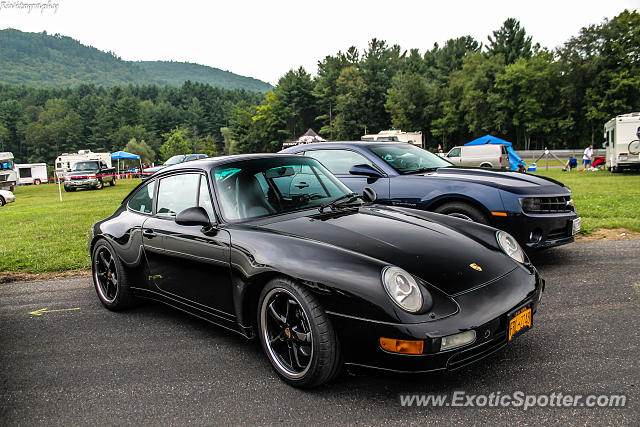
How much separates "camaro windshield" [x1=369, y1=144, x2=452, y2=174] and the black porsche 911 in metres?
2.14

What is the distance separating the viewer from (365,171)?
5727 millimetres

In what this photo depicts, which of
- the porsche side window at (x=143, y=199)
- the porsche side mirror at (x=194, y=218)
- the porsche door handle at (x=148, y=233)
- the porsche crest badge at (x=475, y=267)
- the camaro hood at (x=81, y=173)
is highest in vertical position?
the camaro hood at (x=81, y=173)

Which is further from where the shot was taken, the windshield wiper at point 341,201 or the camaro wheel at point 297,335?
the windshield wiper at point 341,201

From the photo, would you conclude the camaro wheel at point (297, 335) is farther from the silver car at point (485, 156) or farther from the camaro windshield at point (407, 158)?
the silver car at point (485, 156)

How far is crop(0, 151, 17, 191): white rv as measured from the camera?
922 inches

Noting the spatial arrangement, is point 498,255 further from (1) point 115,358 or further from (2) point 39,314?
(2) point 39,314

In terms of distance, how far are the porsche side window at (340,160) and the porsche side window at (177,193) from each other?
2.38 m

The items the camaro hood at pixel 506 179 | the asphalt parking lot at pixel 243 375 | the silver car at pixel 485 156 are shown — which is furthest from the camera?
the silver car at pixel 485 156

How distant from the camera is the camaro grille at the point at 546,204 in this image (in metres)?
4.97

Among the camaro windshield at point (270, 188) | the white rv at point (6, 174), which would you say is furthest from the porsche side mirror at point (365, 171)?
the white rv at point (6, 174)

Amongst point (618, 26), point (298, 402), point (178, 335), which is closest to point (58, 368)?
point (178, 335)

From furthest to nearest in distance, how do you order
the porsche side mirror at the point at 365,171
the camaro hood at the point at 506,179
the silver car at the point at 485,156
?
the silver car at the point at 485,156 → the porsche side mirror at the point at 365,171 → the camaro hood at the point at 506,179

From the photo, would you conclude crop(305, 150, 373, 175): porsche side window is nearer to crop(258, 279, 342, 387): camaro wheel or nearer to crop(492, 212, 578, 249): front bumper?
crop(492, 212, 578, 249): front bumper

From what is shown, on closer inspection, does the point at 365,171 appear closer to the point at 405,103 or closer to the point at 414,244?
the point at 414,244
